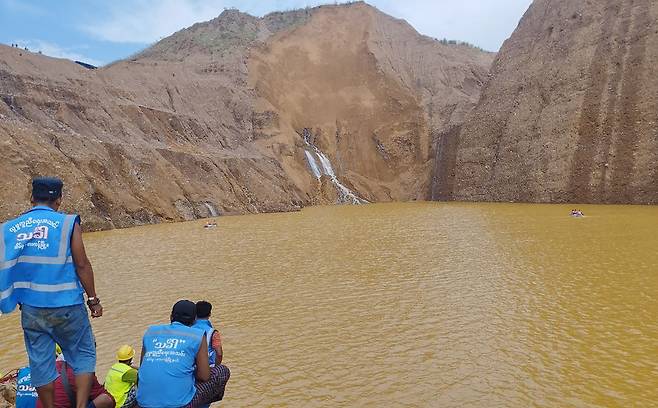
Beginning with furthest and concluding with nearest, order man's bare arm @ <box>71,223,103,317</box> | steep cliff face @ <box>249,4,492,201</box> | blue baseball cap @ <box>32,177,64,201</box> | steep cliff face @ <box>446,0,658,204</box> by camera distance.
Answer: steep cliff face @ <box>249,4,492,201</box> < steep cliff face @ <box>446,0,658,204</box> < blue baseball cap @ <box>32,177,64,201</box> < man's bare arm @ <box>71,223,103,317</box>

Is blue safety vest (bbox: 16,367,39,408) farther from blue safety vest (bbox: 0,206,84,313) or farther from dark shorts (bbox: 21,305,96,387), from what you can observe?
blue safety vest (bbox: 0,206,84,313)

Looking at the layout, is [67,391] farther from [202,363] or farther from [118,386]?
[202,363]

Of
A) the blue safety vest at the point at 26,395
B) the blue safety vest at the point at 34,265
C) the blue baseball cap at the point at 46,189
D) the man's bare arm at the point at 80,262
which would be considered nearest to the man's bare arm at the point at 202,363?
the man's bare arm at the point at 80,262

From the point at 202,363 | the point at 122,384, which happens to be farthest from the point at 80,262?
the point at 122,384

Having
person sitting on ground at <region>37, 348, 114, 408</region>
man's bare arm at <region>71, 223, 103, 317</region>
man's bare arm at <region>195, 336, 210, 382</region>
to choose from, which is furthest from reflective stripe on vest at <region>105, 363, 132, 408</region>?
man's bare arm at <region>71, 223, 103, 317</region>

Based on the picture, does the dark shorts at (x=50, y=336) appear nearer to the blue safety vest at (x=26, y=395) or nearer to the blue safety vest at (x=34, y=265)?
the blue safety vest at (x=34, y=265)

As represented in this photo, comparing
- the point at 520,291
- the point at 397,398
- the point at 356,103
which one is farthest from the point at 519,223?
the point at 356,103

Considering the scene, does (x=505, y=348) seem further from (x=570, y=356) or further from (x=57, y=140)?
(x=57, y=140)
